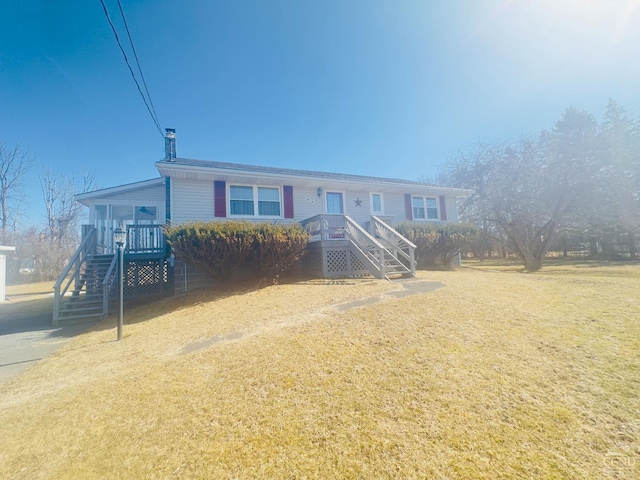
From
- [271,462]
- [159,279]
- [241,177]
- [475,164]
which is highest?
[475,164]

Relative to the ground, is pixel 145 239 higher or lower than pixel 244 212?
lower

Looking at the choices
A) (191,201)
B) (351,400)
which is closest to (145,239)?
(191,201)

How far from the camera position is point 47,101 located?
10773 mm

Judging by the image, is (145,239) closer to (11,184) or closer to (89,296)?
(89,296)

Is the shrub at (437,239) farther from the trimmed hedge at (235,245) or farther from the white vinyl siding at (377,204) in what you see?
the trimmed hedge at (235,245)

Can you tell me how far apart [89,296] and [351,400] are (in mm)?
9841

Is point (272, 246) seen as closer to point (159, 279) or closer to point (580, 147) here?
point (159, 279)

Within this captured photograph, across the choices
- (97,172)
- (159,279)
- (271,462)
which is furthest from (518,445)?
(97,172)

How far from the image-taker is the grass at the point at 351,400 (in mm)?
2047

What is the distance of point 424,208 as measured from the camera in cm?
1497

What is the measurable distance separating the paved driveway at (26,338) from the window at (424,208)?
1478 centimetres

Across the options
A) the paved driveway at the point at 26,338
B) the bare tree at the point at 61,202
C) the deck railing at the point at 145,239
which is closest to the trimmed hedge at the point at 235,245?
the deck railing at the point at 145,239

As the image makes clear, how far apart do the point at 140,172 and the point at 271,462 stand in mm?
22488

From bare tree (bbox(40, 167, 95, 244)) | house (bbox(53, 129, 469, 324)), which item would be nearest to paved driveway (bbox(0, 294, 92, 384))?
house (bbox(53, 129, 469, 324))
